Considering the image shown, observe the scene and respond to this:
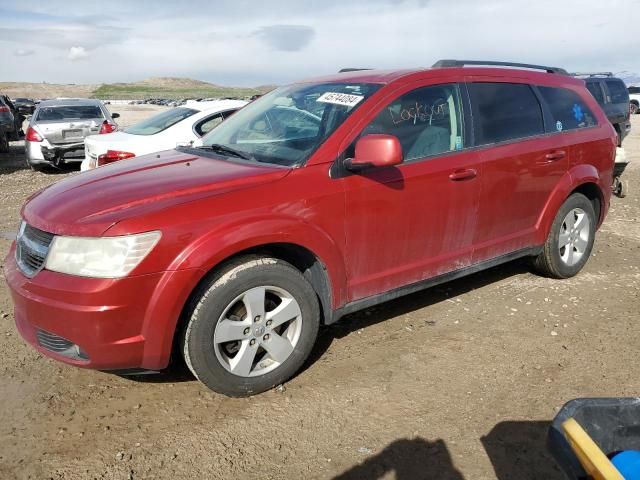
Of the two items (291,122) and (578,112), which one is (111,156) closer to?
(291,122)

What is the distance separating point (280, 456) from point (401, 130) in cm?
210

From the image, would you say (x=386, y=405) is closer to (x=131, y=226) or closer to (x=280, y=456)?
(x=280, y=456)

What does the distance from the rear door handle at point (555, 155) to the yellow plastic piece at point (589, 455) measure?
304 centimetres

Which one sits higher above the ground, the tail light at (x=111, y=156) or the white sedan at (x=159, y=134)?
the white sedan at (x=159, y=134)

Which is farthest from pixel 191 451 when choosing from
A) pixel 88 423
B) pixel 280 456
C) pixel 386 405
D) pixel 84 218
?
pixel 84 218

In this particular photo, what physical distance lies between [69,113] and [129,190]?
10133mm

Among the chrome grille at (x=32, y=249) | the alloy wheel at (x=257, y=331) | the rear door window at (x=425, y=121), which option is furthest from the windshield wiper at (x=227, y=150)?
the chrome grille at (x=32, y=249)

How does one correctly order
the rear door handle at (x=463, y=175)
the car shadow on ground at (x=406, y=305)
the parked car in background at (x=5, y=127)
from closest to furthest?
the rear door handle at (x=463, y=175)
the car shadow on ground at (x=406, y=305)
the parked car in background at (x=5, y=127)

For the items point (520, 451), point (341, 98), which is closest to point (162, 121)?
point (341, 98)

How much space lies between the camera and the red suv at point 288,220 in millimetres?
2725

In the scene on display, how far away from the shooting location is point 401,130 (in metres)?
3.59

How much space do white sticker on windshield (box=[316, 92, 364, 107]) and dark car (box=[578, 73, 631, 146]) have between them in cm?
1060

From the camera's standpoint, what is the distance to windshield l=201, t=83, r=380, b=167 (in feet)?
11.2

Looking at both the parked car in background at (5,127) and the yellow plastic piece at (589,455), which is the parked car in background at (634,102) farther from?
the yellow plastic piece at (589,455)
